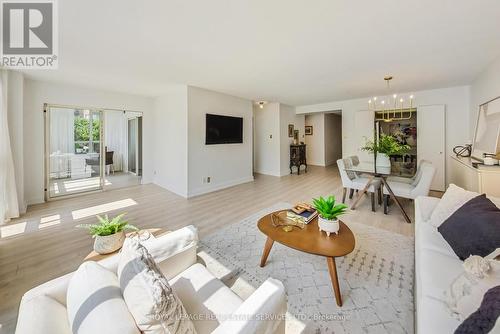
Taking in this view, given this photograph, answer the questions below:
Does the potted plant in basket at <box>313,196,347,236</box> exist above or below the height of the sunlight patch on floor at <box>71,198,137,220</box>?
above

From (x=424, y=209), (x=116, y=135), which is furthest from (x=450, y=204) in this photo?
(x=116, y=135)

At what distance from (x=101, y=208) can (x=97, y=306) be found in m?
3.71

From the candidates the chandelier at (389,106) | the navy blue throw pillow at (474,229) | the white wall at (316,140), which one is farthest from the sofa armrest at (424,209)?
the white wall at (316,140)

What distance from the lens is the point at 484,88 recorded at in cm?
345

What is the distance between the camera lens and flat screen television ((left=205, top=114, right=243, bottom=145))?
190 inches

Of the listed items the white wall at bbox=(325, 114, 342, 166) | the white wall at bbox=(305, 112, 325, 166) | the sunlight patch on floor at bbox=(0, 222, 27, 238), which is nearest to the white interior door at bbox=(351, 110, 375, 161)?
the white wall at bbox=(305, 112, 325, 166)

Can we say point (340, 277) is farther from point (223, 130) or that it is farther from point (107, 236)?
point (223, 130)

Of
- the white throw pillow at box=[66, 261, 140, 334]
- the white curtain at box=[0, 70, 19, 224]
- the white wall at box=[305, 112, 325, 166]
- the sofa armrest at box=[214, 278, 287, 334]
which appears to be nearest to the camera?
the white throw pillow at box=[66, 261, 140, 334]

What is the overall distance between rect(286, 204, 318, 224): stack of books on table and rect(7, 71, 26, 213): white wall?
15.1ft

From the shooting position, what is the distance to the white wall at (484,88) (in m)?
2.98

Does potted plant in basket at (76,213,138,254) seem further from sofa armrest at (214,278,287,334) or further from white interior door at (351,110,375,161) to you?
white interior door at (351,110,375,161)

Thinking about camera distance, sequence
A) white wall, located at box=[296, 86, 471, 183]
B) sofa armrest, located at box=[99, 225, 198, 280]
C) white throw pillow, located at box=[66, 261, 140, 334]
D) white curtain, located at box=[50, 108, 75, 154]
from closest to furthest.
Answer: white throw pillow, located at box=[66, 261, 140, 334] → sofa armrest, located at box=[99, 225, 198, 280] → white wall, located at box=[296, 86, 471, 183] → white curtain, located at box=[50, 108, 75, 154]

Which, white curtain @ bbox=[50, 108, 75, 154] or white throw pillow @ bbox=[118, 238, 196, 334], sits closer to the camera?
white throw pillow @ bbox=[118, 238, 196, 334]

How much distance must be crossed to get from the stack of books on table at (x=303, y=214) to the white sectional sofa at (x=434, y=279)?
35.5 inches
